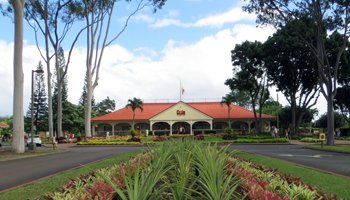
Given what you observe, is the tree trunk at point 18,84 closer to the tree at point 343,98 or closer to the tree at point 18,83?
the tree at point 18,83

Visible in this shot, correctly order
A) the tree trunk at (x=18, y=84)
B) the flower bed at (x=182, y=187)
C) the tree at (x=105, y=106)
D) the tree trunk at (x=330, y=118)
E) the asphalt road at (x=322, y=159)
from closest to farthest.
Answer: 1. the flower bed at (x=182, y=187)
2. the asphalt road at (x=322, y=159)
3. the tree trunk at (x=18, y=84)
4. the tree trunk at (x=330, y=118)
5. the tree at (x=105, y=106)

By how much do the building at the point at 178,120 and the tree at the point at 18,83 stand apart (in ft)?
134

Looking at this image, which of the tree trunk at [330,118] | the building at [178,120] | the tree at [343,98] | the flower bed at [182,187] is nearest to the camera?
the flower bed at [182,187]

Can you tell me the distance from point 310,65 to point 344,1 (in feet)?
67.4

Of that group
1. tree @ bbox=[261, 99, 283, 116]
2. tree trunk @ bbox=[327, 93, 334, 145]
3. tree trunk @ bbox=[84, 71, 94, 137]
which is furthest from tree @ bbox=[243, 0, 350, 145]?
tree @ bbox=[261, 99, 283, 116]

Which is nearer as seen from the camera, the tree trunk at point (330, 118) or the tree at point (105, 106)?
the tree trunk at point (330, 118)

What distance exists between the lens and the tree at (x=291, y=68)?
50263 millimetres

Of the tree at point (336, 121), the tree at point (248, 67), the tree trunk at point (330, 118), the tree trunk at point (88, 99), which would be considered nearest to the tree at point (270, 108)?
the tree at point (336, 121)

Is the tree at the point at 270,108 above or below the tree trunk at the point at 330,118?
above

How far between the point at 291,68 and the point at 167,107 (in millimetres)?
25813

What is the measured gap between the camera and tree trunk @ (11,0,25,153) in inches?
1084

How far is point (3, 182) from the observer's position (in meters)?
13.2

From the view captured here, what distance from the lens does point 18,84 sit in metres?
27.6

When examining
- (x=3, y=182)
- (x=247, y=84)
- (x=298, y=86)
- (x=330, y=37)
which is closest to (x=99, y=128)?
(x=247, y=84)
